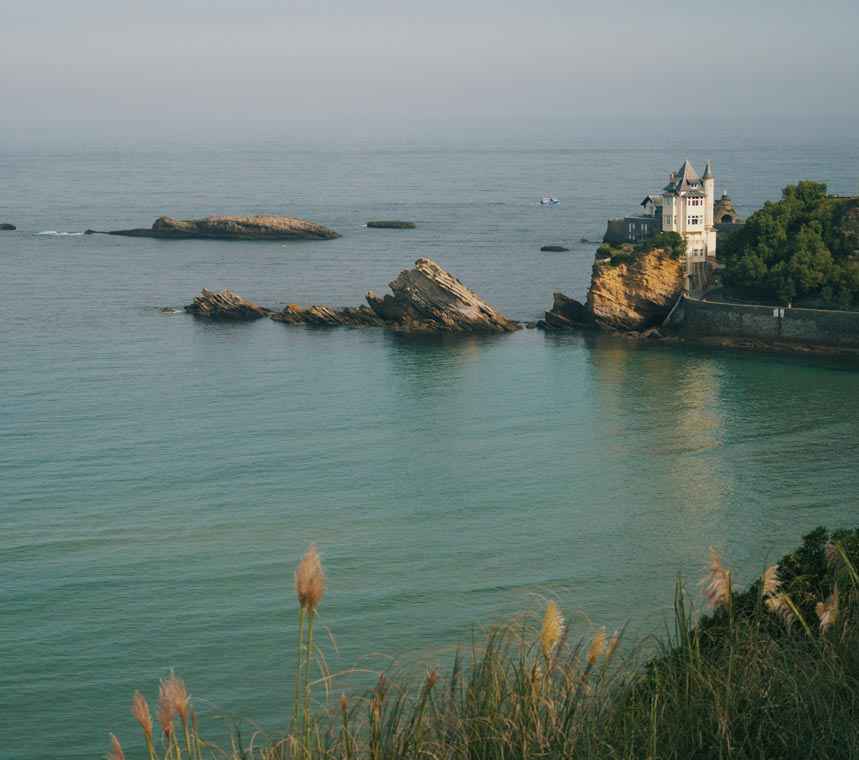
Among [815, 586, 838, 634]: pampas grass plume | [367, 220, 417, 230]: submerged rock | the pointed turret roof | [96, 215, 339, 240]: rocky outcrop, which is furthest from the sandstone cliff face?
[815, 586, 838, 634]: pampas grass plume

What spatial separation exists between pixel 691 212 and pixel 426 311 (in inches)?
467

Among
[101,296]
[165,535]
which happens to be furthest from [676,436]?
[101,296]

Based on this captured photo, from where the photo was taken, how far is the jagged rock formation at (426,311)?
162ft

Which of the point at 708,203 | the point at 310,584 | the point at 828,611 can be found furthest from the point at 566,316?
the point at 310,584

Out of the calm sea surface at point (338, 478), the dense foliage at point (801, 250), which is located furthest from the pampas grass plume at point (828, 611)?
the dense foliage at point (801, 250)

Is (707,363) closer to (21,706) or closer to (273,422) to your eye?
(273,422)

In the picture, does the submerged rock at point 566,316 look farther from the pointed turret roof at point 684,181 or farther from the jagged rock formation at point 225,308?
the jagged rock formation at point 225,308

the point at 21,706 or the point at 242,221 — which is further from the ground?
the point at 242,221

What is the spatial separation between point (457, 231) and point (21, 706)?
64.4m

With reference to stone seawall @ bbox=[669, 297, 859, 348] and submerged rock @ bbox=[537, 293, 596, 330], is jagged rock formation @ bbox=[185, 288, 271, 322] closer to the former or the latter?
submerged rock @ bbox=[537, 293, 596, 330]

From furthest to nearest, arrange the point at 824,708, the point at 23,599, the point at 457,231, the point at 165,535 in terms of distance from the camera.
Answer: the point at 457,231
the point at 165,535
the point at 23,599
the point at 824,708

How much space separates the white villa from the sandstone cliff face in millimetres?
3957

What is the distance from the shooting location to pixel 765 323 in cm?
4597

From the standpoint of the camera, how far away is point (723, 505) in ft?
90.4
